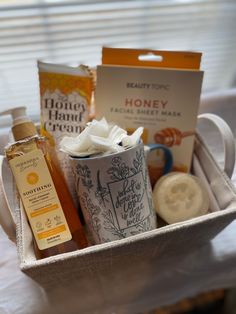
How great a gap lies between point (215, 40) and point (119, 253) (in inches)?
24.6

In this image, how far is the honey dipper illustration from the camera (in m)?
0.51

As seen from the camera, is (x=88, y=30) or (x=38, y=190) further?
(x=88, y=30)

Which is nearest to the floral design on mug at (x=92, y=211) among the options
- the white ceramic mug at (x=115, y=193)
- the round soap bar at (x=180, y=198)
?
the white ceramic mug at (x=115, y=193)

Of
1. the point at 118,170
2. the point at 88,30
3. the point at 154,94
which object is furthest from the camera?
the point at 88,30

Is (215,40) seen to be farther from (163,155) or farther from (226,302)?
(226,302)

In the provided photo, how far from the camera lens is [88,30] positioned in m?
0.66

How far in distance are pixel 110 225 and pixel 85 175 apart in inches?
3.1

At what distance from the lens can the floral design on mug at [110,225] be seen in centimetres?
39

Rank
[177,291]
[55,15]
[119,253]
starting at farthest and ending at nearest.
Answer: [55,15], [177,291], [119,253]

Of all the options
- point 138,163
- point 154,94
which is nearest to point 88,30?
point 154,94

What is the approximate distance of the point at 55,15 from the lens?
617mm

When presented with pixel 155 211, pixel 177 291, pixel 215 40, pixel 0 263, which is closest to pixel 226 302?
pixel 177 291

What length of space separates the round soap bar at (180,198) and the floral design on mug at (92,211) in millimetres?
109

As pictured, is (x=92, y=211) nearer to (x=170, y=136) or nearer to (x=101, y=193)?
(x=101, y=193)
